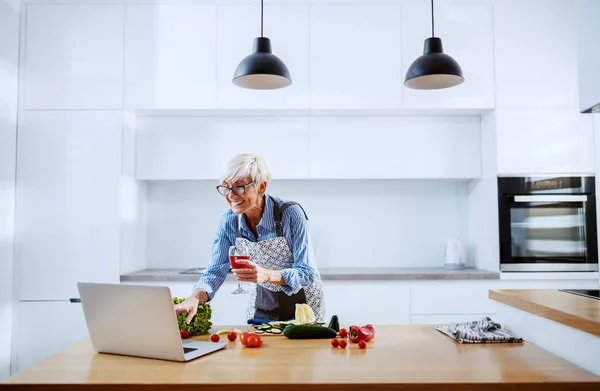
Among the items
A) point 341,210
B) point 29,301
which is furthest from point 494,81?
point 29,301

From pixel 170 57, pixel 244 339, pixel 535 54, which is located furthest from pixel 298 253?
pixel 535 54

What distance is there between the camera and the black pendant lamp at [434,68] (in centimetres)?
230

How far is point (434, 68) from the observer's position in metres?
2.30

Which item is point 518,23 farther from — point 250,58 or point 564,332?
point 564,332

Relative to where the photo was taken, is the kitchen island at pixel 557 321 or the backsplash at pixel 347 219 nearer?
the kitchen island at pixel 557 321

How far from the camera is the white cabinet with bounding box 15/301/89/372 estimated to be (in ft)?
11.2

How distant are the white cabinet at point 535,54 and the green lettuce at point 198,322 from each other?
257 centimetres

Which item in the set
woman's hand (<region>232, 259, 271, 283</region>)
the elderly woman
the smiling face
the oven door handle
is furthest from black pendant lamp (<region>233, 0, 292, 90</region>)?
the oven door handle

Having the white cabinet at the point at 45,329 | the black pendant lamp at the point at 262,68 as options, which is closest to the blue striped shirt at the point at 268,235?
the black pendant lamp at the point at 262,68

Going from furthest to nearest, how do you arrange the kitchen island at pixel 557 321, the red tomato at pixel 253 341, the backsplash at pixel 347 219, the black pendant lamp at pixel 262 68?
the backsplash at pixel 347 219, the black pendant lamp at pixel 262 68, the red tomato at pixel 253 341, the kitchen island at pixel 557 321

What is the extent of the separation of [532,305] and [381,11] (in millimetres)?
2493

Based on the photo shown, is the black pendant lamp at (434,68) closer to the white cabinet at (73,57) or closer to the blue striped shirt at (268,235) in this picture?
the blue striped shirt at (268,235)

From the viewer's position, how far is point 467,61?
3.62 m

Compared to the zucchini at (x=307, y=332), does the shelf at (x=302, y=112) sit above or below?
above
